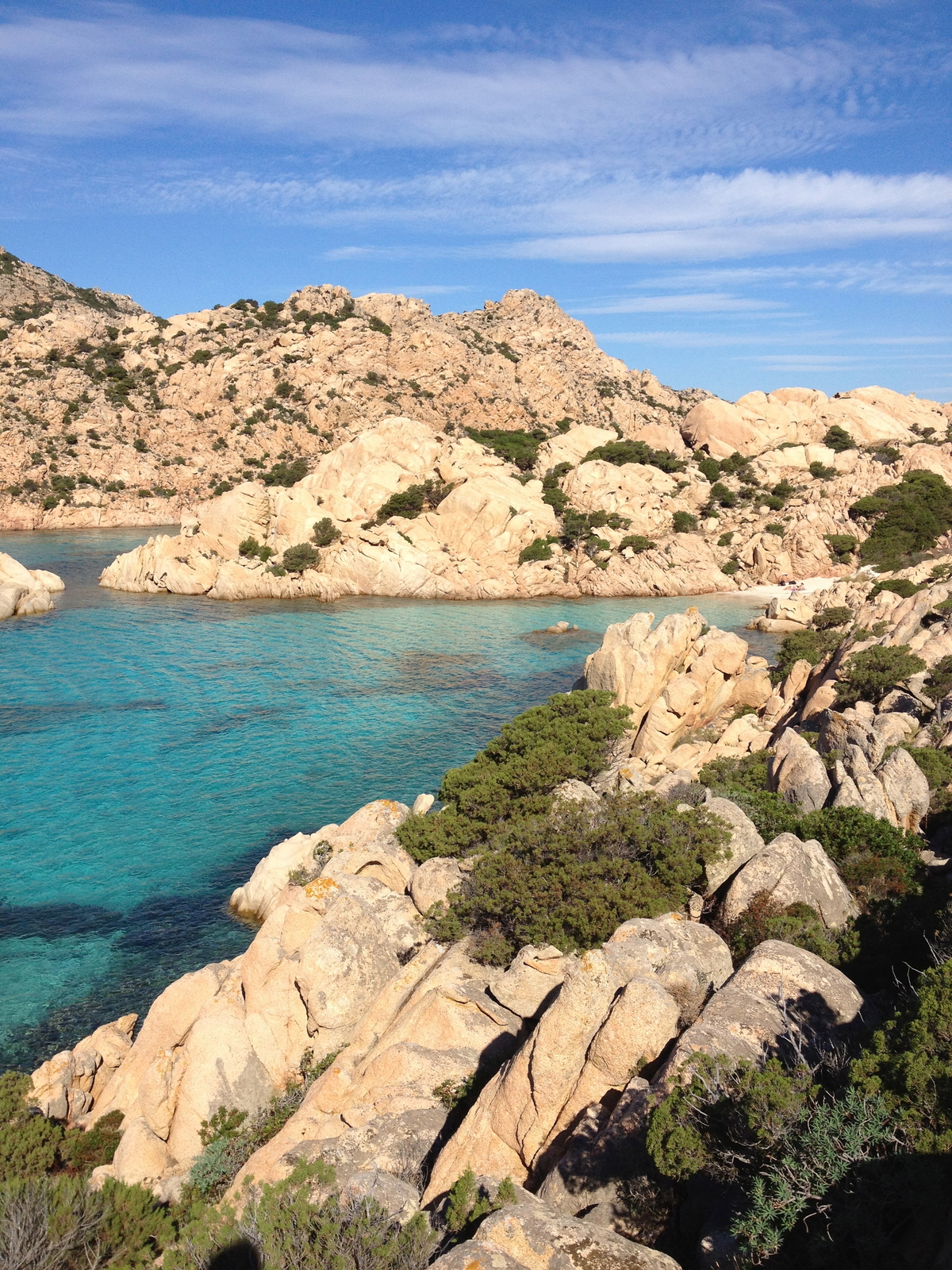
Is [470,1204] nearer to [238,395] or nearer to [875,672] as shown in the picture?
[875,672]

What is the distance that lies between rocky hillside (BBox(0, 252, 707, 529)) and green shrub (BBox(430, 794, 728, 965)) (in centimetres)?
6998

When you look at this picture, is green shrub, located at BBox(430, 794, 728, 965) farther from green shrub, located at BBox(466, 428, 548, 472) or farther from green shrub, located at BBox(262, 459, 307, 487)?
green shrub, located at BBox(262, 459, 307, 487)

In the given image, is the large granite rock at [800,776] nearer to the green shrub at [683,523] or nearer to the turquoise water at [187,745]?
the turquoise water at [187,745]

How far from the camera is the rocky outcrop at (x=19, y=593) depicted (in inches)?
1896

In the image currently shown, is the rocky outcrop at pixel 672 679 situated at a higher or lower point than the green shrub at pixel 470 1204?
higher

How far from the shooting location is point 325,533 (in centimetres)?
6022

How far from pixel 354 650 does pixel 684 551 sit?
3256 cm

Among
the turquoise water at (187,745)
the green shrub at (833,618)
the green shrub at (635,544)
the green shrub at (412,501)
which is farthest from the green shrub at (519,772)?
the green shrub at (635,544)

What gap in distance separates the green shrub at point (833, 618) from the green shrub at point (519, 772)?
879 inches

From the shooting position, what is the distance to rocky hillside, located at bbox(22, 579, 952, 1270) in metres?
6.01

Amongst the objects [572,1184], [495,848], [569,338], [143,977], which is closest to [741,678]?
[495,848]

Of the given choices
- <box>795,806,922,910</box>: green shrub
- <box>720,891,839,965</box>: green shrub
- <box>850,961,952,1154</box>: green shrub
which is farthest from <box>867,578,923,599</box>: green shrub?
<box>850,961,952,1154</box>: green shrub

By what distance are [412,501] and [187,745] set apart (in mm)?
37045

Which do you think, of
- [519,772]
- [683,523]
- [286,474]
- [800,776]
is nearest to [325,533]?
[286,474]
